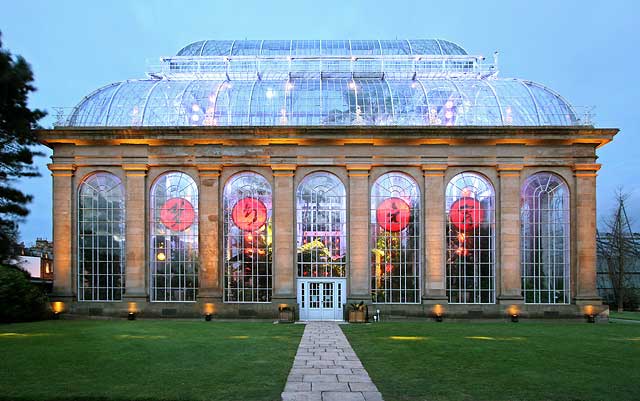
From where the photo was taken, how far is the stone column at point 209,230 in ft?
109

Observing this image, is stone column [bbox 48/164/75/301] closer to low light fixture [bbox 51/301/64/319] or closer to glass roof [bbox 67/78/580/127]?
low light fixture [bbox 51/301/64/319]

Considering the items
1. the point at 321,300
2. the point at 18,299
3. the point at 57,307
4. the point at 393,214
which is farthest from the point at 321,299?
the point at 18,299

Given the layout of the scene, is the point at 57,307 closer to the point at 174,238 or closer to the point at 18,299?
the point at 18,299

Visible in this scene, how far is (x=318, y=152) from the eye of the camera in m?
33.7

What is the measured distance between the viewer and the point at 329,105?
34.7 metres

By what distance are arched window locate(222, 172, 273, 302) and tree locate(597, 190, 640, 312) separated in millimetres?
35729

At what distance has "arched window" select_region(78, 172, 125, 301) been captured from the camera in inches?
1318

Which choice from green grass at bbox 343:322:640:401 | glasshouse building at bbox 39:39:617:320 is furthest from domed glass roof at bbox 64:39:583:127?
Result: green grass at bbox 343:322:640:401

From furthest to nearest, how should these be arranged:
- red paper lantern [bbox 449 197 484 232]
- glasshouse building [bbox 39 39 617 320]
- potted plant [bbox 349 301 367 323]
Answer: red paper lantern [bbox 449 197 484 232] < glasshouse building [bbox 39 39 617 320] < potted plant [bbox 349 301 367 323]

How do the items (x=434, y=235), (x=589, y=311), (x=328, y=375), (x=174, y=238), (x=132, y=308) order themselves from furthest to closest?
(x=174, y=238), (x=434, y=235), (x=132, y=308), (x=589, y=311), (x=328, y=375)

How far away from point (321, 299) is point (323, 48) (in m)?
18.9

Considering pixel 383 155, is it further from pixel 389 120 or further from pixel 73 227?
pixel 73 227

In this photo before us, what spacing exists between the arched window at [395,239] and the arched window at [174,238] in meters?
11.3

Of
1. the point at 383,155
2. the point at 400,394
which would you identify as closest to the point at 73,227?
the point at 383,155
